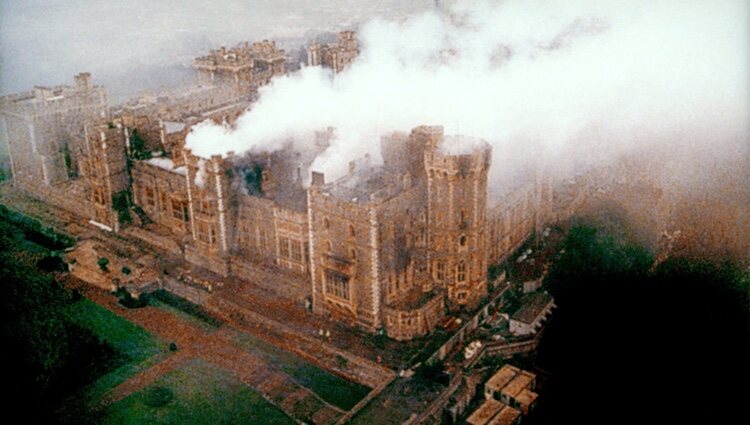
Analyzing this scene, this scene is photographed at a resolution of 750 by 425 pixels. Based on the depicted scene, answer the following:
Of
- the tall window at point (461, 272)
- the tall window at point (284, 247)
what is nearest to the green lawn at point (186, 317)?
the tall window at point (284, 247)

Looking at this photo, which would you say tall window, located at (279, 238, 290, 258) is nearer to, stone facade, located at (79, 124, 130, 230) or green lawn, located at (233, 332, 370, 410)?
green lawn, located at (233, 332, 370, 410)

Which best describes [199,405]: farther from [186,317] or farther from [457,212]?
[457,212]

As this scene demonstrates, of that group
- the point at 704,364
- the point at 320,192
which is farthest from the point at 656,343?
the point at 320,192

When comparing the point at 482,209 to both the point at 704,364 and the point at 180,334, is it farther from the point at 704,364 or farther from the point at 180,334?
the point at 180,334

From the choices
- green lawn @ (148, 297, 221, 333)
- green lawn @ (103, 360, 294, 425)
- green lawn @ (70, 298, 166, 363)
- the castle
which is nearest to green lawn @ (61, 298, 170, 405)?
green lawn @ (70, 298, 166, 363)

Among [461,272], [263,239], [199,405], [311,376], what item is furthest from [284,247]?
[199,405]
